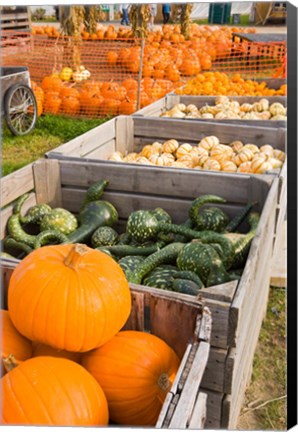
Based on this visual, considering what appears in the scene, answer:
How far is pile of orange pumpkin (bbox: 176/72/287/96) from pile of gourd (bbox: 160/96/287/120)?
56cm

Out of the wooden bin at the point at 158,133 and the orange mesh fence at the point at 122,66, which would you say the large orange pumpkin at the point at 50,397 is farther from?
the orange mesh fence at the point at 122,66

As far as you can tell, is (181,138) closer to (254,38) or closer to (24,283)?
(24,283)

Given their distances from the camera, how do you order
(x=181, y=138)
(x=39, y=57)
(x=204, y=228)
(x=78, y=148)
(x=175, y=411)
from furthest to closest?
1. (x=39, y=57)
2. (x=181, y=138)
3. (x=78, y=148)
4. (x=204, y=228)
5. (x=175, y=411)

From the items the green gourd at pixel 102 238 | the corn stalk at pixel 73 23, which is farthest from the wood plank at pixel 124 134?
the green gourd at pixel 102 238

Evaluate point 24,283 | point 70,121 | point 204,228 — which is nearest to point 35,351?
point 24,283

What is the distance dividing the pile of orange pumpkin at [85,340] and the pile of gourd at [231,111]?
118 inches

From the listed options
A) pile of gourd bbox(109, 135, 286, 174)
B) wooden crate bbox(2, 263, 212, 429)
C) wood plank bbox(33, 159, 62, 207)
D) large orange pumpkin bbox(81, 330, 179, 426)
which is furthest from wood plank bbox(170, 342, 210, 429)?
pile of gourd bbox(109, 135, 286, 174)

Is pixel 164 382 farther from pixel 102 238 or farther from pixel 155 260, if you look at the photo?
pixel 102 238

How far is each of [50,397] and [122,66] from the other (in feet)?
27.1

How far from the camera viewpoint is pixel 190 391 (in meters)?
1.14

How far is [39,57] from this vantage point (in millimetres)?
8914

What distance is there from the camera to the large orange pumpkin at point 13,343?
4.23 ft

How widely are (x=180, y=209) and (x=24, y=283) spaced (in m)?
1.39

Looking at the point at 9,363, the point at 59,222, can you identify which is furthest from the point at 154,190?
the point at 9,363
